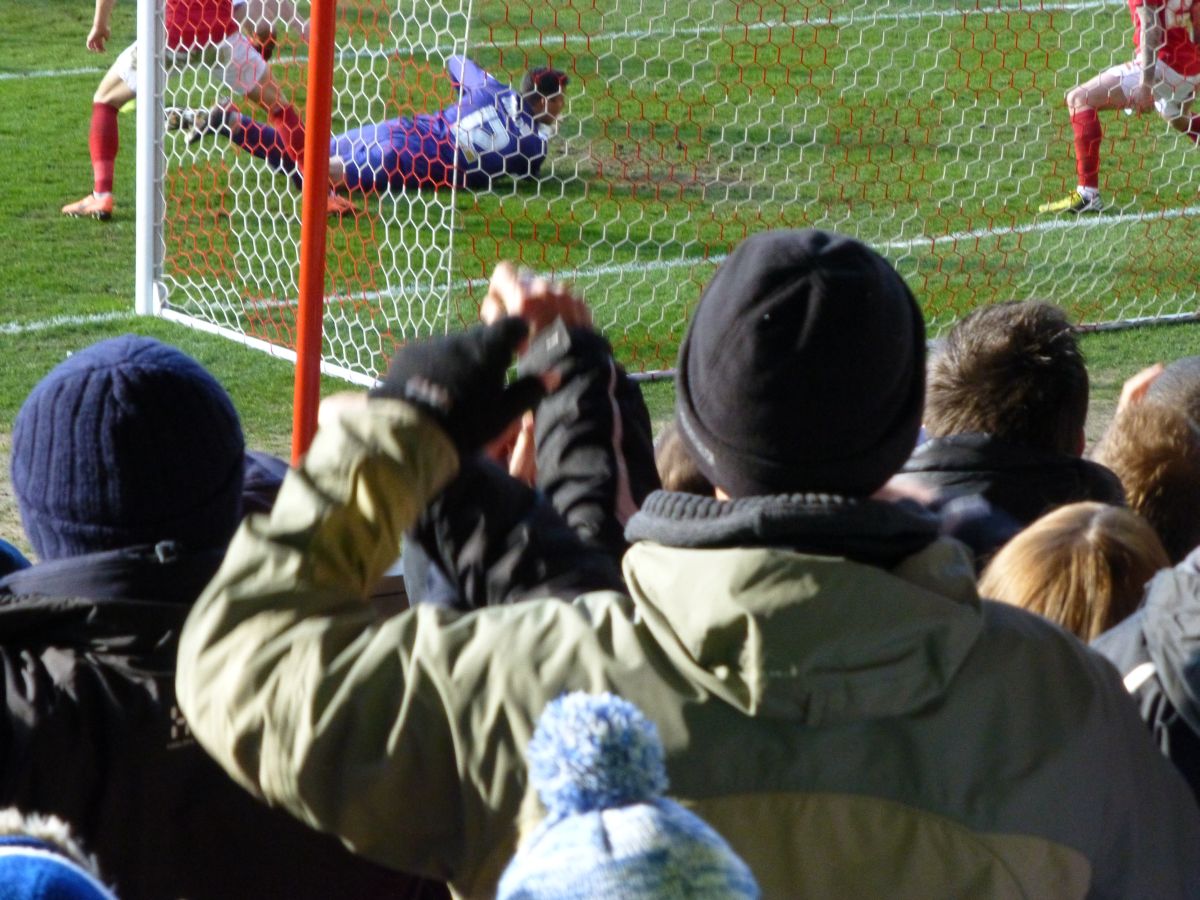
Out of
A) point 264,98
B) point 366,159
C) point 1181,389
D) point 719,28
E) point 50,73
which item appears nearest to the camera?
point 1181,389

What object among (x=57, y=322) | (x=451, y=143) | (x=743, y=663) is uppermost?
(x=743, y=663)

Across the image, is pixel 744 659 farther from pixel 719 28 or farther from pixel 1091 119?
pixel 719 28

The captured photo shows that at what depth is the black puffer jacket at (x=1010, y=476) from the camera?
8.75ft

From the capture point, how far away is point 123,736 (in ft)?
5.52

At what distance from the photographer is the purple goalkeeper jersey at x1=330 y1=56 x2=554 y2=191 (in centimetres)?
780

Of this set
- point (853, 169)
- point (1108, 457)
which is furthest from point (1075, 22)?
point (1108, 457)

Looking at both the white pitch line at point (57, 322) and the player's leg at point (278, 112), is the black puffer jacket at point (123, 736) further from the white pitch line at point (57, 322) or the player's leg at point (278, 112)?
the player's leg at point (278, 112)

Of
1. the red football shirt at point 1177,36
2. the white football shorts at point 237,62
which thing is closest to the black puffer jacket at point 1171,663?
the white football shorts at point 237,62

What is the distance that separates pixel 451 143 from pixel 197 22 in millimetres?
1412

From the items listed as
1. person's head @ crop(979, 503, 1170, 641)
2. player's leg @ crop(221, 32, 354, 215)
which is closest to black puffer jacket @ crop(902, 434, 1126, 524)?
person's head @ crop(979, 503, 1170, 641)

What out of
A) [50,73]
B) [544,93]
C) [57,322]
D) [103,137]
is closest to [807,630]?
[57,322]

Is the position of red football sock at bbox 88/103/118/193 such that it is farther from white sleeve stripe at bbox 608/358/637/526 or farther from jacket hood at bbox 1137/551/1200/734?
jacket hood at bbox 1137/551/1200/734

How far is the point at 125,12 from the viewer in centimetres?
1381

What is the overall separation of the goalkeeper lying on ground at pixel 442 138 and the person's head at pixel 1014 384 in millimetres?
4768
